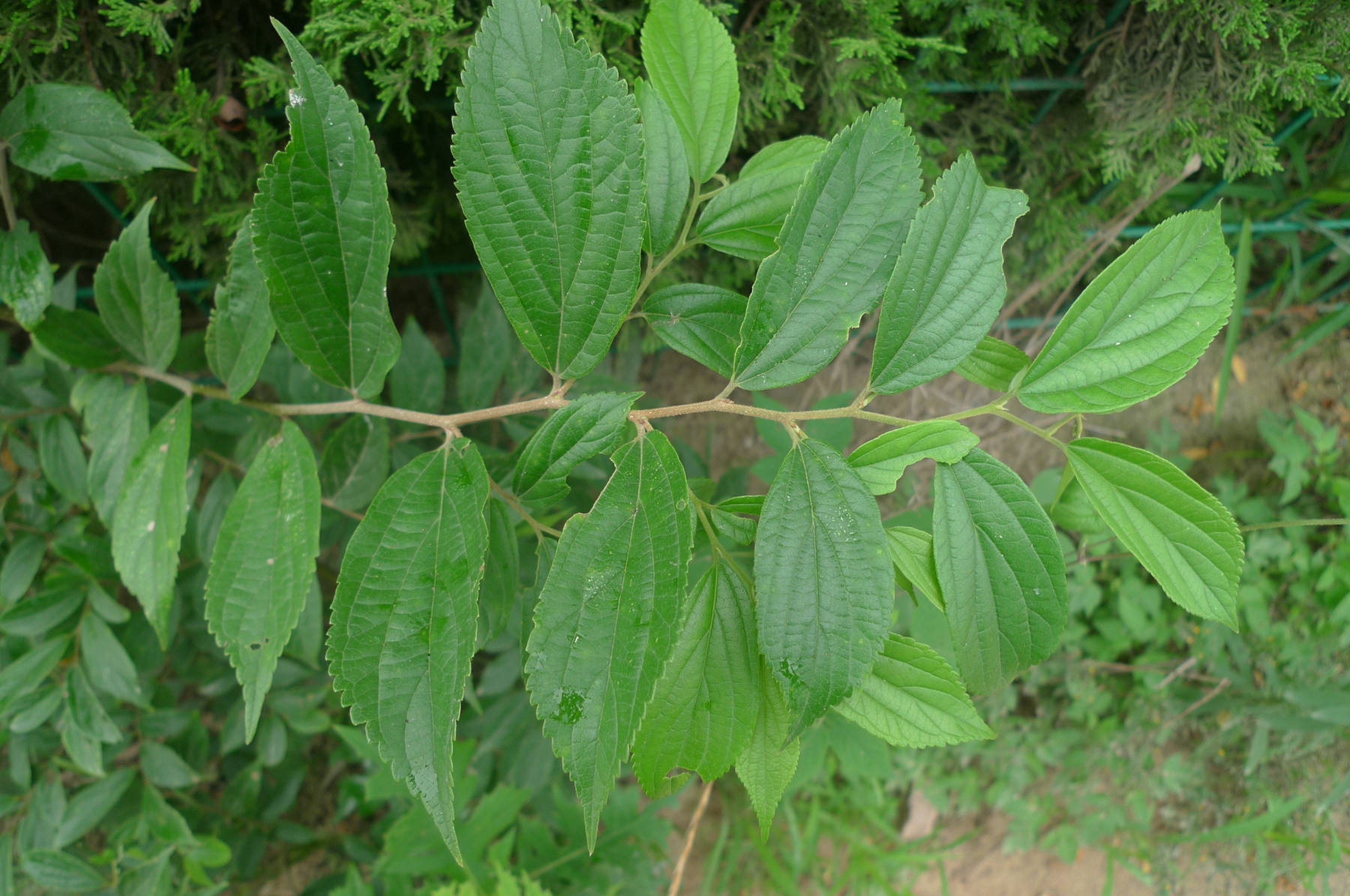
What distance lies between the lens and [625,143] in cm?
75

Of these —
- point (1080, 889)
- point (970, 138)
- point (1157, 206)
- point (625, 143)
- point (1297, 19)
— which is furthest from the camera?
point (1080, 889)

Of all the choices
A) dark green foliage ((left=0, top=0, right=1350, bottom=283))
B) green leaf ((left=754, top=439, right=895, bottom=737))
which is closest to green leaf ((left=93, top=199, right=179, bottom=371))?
dark green foliage ((left=0, top=0, right=1350, bottom=283))

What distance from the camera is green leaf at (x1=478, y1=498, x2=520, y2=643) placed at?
0.98 meters

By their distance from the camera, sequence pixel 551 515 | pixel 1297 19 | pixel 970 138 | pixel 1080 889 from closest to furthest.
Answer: pixel 1297 19 → pixel 551 515 → pixel 970 138 → pixel 1080 889

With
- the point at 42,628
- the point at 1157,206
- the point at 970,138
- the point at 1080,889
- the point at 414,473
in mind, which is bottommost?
the point at 1080,889

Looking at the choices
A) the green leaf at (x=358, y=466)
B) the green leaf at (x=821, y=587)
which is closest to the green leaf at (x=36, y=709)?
the green leaf at (x=358, y=466)

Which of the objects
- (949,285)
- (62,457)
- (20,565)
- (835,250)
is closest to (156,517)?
(62,457)

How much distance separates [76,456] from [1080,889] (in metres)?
2.90

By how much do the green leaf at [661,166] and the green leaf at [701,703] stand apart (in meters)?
0.42

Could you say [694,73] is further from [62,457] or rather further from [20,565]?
[20,565]

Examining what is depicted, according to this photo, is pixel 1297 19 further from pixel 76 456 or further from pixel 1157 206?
pixel 76 456

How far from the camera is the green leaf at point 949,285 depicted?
0.78 metres

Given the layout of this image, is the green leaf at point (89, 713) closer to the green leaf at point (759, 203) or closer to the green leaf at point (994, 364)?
the green leaf at point (759, 203)

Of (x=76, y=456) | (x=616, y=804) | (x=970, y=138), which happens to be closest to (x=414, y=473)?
(x=76, y=456)
